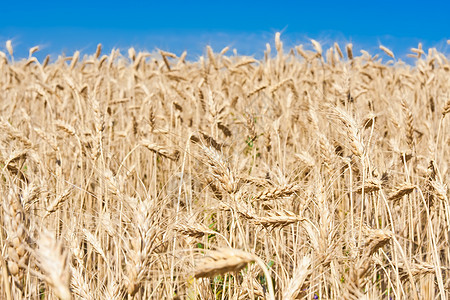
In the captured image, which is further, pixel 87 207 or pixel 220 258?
pixel 87 207

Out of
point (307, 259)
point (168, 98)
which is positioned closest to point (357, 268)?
point (307, 259)

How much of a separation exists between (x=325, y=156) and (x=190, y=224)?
729 millimetres

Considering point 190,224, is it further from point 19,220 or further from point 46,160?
point 46,160

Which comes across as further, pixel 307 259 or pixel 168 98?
pixel 168 98

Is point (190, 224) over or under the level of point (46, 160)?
under

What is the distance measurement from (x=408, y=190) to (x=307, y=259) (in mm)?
619

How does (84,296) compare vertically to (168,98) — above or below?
below

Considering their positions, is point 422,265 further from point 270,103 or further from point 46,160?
point 270,103

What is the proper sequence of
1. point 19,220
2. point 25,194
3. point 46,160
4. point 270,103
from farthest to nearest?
point 270,103 → point 46,160 → point 25,194 → point 19,220

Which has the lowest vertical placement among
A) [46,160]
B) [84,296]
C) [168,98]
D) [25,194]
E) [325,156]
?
[84,296]

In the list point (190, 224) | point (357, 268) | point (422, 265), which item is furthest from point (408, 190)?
point (190, 224)

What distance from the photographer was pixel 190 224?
132cm

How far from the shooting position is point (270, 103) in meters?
4.29

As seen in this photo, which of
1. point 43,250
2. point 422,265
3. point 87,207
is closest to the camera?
point 43,250
